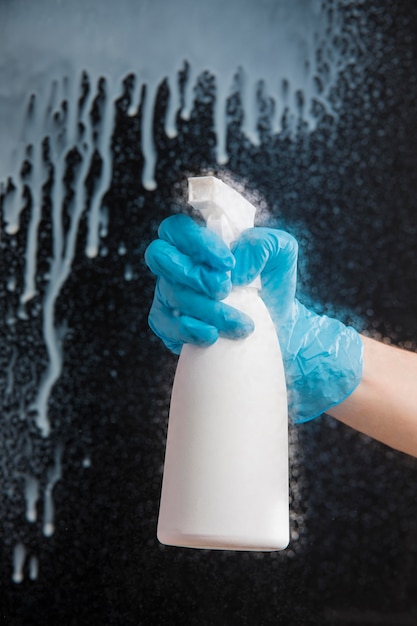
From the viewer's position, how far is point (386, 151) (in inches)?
52.6

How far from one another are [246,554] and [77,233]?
66cm

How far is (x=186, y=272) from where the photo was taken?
669mm

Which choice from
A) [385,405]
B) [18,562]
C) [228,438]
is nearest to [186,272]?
[228,438]

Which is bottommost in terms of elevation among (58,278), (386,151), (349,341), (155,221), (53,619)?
(53,619)

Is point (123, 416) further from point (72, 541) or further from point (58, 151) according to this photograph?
point (58, 151)

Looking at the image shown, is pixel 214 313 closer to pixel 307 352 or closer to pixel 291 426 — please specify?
pixel 307 352

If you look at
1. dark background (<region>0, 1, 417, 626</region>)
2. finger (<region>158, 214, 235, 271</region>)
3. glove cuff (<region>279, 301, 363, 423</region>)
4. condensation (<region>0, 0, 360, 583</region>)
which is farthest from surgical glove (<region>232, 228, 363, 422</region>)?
condensation (<region>0, 0, 360, 583</region>)

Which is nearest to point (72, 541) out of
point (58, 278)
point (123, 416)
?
point (123, 416)

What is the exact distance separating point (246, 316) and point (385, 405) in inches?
9.1

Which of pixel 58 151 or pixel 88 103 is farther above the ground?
pixel 88 103

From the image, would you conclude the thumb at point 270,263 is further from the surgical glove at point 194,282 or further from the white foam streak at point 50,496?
the white foam streak at point 50,496

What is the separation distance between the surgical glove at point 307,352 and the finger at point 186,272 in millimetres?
97

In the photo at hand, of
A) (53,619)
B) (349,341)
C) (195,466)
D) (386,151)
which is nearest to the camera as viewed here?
(195,466)

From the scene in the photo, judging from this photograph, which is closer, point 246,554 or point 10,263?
point 246,554
